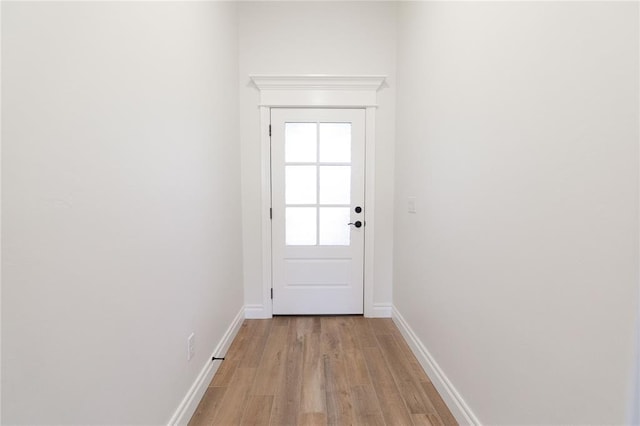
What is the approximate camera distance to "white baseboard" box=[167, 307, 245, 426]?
1387mm

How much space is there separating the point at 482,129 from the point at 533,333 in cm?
89

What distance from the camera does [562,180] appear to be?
2.88ft

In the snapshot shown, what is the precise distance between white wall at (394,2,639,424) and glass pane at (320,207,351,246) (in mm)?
1060

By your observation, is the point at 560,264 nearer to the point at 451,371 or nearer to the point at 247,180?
the point at 451,371

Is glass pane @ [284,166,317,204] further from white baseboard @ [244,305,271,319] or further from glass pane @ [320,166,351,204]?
white baseboard @ [244,305,271,319]

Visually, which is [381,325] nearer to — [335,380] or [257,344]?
[335,380]

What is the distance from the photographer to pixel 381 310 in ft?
8.95

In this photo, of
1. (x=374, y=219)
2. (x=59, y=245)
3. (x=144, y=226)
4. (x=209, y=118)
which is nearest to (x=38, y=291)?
(x=59, y=245)

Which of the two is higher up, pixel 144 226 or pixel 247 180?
pixel 247 180

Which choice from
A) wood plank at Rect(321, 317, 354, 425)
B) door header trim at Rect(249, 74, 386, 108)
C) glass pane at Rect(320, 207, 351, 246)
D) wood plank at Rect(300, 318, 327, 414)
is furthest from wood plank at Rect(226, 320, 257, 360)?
door header trim at Rect(249, 74, 386, 108)

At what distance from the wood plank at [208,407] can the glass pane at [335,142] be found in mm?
2011

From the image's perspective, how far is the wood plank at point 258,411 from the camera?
146 centimetres

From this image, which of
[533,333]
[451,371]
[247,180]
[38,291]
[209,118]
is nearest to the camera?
[38,291]

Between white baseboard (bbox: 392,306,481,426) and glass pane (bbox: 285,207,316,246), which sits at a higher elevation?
glass pane (bbox: 285,207,316,246)
